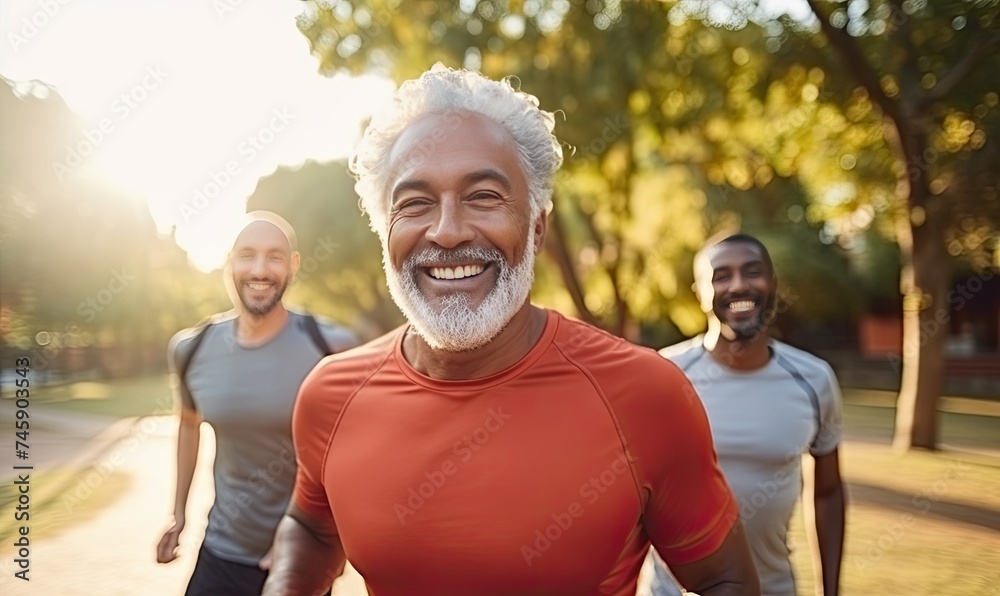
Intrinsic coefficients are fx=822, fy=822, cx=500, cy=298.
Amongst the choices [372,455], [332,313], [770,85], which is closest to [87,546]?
[372,455]

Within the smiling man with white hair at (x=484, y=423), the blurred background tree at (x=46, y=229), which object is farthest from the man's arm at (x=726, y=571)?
the blurred background tree at (x=46, y=229)

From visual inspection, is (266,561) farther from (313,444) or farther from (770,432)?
(770,432)

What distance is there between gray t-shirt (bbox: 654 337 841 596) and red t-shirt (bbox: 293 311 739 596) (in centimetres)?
156

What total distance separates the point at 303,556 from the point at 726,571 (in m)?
1.09

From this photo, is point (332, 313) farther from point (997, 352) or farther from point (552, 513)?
point (552, 513)

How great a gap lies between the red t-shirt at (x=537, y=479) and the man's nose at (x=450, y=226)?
34 centimetres

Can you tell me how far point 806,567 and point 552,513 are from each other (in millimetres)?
6132

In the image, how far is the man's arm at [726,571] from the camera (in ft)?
6.12

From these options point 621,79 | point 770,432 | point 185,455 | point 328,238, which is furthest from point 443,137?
point 328,238

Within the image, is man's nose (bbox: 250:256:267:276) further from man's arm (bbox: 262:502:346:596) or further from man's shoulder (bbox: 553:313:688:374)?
man's shoulder (bbox: 553:313:688:374)

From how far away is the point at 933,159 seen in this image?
1319 cm

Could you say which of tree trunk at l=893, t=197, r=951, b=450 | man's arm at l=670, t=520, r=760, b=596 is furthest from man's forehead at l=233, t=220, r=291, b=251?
tree trunk at l=893, t=197, r=951, b=450

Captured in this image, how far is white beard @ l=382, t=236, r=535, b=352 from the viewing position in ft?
6.61

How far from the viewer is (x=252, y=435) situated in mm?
3934
